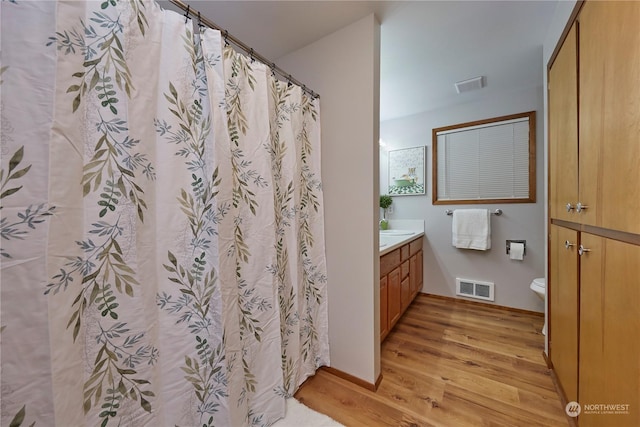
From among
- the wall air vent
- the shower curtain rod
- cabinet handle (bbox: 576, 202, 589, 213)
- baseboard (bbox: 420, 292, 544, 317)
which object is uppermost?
the shower curtain rod

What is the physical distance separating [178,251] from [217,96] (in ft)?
2.17

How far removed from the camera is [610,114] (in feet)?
2.53

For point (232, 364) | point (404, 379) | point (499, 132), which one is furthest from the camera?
point (499, 132)

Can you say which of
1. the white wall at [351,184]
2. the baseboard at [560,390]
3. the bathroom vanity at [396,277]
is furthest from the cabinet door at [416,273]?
the white wall at [351,184]

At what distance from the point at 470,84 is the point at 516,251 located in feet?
5.76

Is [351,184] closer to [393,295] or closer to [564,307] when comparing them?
[393,295]

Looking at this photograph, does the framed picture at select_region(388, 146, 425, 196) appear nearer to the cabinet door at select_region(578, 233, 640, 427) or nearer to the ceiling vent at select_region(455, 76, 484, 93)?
the ceiling vent at select_region(455, 76, 484, 93)

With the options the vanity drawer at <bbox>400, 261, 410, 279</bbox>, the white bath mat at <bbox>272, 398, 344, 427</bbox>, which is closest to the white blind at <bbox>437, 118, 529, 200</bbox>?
the vanity drawer at <bbox>400, 261, 410, 279</bbox>

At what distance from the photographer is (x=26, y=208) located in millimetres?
584

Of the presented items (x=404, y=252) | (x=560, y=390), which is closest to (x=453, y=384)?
(x=560, y=390)

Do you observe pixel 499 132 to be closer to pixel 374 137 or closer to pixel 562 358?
pixel 374 137

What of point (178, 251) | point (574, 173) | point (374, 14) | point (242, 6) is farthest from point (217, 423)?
point (374, 14)

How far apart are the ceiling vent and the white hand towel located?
127cm

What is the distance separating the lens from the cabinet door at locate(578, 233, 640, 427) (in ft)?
2.21
